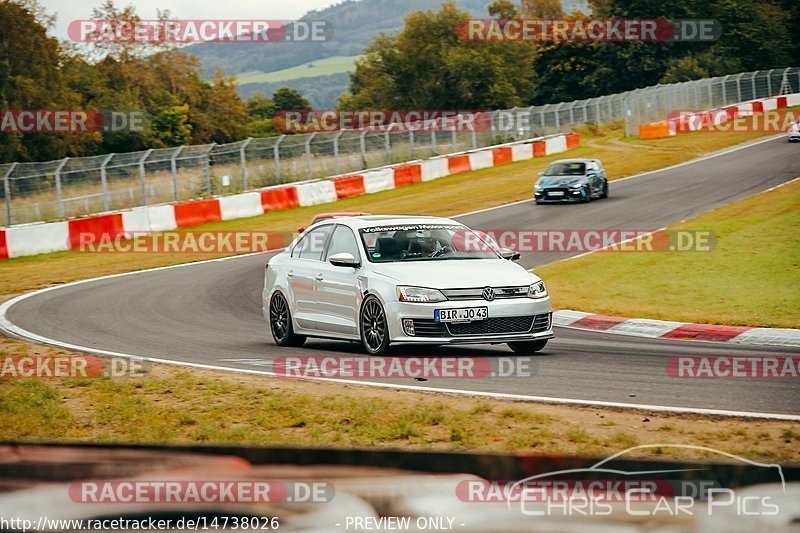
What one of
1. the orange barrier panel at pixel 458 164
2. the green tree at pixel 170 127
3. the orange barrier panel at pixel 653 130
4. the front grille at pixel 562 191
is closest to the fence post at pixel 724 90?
the orange barrier panel at pixel 653 130

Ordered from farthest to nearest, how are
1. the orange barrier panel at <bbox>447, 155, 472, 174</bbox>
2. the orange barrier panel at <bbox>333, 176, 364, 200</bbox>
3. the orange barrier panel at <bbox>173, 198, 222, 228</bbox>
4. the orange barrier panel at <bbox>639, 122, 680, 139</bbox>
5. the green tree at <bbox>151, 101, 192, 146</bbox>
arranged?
the green tree at <bbox>151, 101, 192, 146</bbox>, the orange barrier panel at <bbox>639, 122, 680, 139</bbox>, the orange barrier panel at <bbox>447, 155, 472, 174</bbox>, the orange barrier panel at <bbox>333, 176, 364, 200</bbox>, the orange barrier panel at <bbox>173, 198, 222, 228</bbox>

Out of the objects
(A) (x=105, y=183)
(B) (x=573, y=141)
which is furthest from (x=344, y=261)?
(B) (x=573, y=141)

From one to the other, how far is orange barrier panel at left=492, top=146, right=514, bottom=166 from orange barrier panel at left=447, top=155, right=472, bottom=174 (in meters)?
1.83

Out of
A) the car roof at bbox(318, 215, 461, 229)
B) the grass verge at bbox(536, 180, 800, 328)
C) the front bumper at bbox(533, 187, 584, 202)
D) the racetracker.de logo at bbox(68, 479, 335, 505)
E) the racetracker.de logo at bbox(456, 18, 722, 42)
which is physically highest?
the racetracker.de logo at bbox(456, 18, 722, 42)

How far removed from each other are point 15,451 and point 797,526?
3205mm

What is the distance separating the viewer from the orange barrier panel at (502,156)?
4591cm

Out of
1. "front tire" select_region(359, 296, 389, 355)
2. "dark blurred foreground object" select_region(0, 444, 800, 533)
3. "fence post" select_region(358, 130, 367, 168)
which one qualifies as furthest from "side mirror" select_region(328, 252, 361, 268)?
"fence post" select_region(358, 130, 367, 168)

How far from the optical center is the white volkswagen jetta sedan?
11.1 metres

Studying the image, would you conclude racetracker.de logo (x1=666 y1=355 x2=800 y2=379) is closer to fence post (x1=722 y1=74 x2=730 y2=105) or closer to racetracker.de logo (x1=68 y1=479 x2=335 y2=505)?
racetracker.de logo (x1=68 y1=479 x2=335 y2=505)

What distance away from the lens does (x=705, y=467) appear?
A: 4422mm

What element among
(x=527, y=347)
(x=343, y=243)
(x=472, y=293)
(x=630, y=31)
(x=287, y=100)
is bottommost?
(x=527, y=347)

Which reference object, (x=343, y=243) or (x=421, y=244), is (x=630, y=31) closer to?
(x=343, y=243)

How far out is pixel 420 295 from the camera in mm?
11133

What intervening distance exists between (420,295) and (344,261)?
3.82 ft
